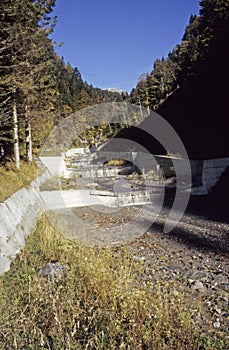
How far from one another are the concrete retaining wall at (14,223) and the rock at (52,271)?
25.7 inches

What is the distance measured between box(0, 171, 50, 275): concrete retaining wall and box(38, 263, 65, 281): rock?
652 millimetres

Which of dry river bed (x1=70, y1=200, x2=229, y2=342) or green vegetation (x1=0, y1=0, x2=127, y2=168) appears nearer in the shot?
dry river bed (x1=70, y1=200, x2=229, y2=342)

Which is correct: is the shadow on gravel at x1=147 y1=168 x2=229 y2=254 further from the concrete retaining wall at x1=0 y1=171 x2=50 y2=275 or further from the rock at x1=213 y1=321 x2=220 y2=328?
the concrete retaining wall at x1=0 y1=171 x2=50 y2=275

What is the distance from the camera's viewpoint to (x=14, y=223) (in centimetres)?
585

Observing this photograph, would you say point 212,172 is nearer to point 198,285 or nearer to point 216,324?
point 198,285

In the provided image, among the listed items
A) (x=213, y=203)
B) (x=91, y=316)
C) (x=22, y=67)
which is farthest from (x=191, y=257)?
(x=22, y=67)

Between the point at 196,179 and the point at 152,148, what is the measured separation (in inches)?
408

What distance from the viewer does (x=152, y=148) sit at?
79.4ft

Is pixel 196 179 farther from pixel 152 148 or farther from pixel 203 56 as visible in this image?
pixel 203 56

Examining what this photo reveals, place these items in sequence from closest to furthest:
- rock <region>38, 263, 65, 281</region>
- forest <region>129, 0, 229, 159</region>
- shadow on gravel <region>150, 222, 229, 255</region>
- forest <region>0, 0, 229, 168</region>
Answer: rock <region>38, 263, 65, 281</region>
shadow on gravel <region>150, 222, 229, 255</region>
forest <region>0, 0, 229, 168</region>
forest <region>129, 0, 229, 159</region>

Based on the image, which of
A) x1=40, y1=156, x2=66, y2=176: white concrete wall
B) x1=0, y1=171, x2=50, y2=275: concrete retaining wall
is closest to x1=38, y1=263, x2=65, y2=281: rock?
x1=0, y1=171, x2=50, y2=275: concrete retaining wall

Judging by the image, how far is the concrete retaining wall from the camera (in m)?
4.75

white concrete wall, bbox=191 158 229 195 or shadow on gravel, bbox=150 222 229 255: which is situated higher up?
white concrete wall, bbox=191 158 229 195

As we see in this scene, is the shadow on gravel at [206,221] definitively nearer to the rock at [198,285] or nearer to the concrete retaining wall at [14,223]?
the rock at [198,285]
